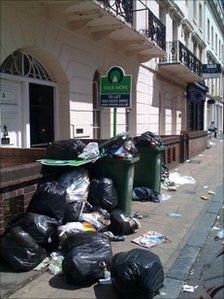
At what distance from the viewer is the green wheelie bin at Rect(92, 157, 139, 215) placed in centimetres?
680

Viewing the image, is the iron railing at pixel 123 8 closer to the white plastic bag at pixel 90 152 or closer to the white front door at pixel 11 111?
the white front door at pixel 11 111

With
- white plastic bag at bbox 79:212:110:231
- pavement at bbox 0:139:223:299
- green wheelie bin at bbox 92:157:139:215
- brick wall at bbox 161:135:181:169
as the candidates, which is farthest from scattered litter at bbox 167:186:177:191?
white plastic bag at bbox 79:212:110:231

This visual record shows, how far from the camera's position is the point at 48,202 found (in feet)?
18.4

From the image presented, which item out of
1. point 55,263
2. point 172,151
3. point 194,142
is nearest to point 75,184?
point 55,263

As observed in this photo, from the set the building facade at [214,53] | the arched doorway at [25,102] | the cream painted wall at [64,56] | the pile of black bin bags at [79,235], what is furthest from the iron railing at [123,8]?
the building facade at [214,53]

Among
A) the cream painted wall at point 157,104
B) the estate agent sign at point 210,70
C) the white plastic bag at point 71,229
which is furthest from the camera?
the estate agent sign at point 210,70

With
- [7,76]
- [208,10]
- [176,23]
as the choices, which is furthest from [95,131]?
[208,10]

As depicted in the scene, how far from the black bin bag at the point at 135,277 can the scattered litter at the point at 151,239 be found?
5.05 feet

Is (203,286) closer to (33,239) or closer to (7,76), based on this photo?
(33,239)

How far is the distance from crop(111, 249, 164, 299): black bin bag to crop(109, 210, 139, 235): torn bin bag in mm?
1857

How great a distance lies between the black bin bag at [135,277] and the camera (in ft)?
13.9

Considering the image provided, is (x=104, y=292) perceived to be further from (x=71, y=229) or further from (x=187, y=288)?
(x=71, y=229)

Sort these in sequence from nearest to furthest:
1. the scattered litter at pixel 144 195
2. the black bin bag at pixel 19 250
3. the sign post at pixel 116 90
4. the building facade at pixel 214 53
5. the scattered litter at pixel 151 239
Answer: the black bin bag at pixel 19 250, the scattered litter at pixel 151 239, the sign post at pixel 116 90, the scattered litter at pixel 144 195, the building facade at pixel 214 53

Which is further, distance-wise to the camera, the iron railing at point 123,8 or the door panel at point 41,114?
the iron railing at point 123,8
